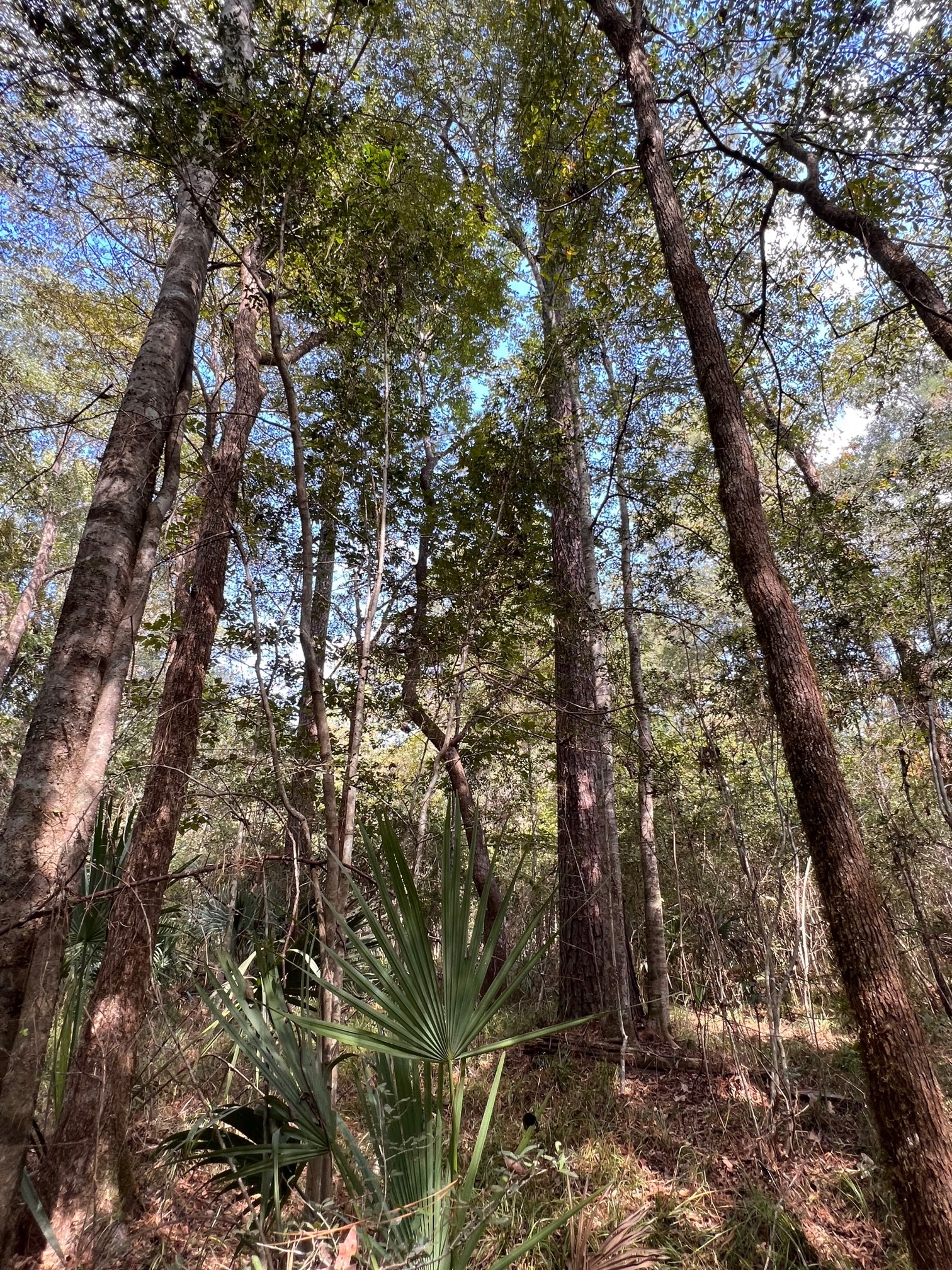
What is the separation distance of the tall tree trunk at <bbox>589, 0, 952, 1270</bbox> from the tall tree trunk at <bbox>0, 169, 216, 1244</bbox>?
120 inches

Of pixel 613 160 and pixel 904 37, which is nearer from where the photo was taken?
pixel 904 37

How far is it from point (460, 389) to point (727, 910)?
25.9ft

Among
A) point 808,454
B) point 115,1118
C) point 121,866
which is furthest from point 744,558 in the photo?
point 808,454

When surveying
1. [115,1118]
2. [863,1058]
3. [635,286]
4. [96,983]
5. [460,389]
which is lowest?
[115,1118]

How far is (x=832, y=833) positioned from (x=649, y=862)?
10.8 ft

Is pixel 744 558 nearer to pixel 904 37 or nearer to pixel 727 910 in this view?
pixel 727 910

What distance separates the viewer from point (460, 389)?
29.2ft

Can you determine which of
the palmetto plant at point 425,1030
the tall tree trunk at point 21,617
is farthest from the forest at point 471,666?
the tall tree trunk at point 21,617

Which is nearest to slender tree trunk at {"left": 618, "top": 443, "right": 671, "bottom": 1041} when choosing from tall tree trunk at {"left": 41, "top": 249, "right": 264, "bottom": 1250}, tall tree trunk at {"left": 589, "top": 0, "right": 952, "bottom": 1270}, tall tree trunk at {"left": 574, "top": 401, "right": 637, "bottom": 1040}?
tall tree trunk at {"left": 574, "top": 401, "right": 637, "bottom": 1040}

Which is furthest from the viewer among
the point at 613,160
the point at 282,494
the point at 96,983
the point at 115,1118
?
the point at 282,494

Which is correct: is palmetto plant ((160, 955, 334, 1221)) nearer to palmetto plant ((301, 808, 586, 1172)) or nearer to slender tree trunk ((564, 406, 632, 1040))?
palmetto plant ((301, 808, 586, 1172))

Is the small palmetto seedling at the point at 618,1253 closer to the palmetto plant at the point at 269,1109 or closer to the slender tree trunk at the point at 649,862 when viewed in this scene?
the palmetto plant at the point at 269,1109

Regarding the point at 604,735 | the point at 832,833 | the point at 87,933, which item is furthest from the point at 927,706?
the point at 87,933

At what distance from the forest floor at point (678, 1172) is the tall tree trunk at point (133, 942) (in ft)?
0.97
